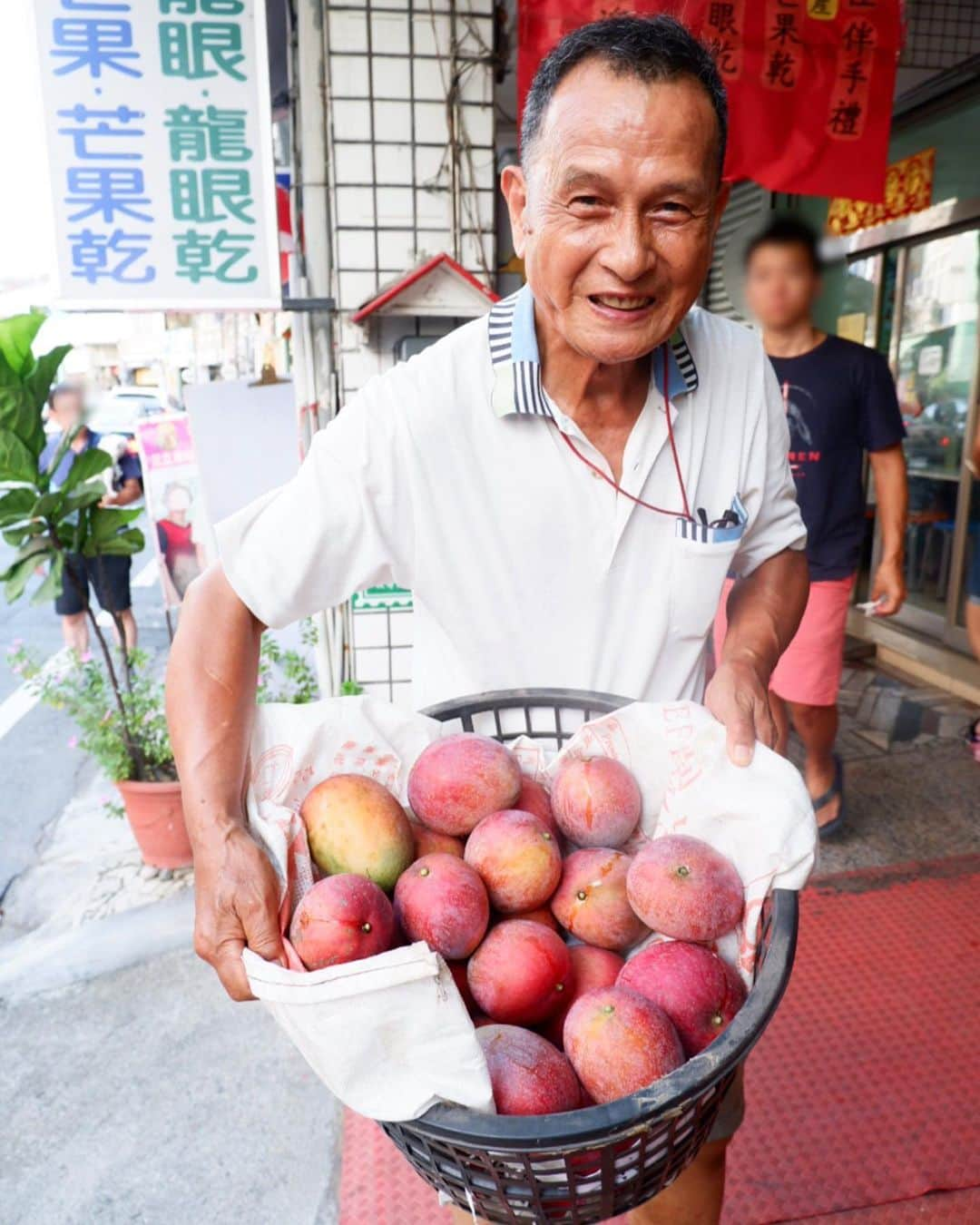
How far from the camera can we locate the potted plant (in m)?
3.23

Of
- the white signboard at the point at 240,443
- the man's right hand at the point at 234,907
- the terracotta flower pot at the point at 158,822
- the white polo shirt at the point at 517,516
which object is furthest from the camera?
the white signboard at the point at 240,443

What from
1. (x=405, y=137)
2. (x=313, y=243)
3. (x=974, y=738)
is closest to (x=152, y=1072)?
(x=313, y=243)

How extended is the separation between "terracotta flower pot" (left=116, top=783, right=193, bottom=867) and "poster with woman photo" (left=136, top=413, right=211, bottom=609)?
0.96 metres

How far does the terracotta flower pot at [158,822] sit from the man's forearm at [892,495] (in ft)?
9.56

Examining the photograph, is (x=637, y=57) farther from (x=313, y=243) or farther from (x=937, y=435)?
(x=937, y=435)

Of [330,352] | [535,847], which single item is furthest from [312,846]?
[330,352]

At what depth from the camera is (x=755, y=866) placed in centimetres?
117

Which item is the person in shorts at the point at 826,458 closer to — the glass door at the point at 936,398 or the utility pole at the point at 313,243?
the utility pole at the point at 313,243

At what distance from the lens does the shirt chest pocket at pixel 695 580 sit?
146cm

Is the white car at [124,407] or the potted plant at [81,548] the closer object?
the potted plant at [81,548]

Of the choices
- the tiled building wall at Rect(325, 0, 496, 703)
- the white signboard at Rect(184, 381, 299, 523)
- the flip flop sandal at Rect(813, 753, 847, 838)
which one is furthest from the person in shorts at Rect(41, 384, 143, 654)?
the flip flop sandal at Rect(813, 753, 847, 838)

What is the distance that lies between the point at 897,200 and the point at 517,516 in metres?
5.40

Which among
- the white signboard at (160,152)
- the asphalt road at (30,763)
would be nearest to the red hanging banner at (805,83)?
the white signboard at (160,152)

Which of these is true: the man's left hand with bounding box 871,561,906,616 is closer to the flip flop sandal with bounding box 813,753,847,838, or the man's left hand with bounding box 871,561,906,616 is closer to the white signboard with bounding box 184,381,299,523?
the flip flop sandal with bounding box 813,753,847,838
